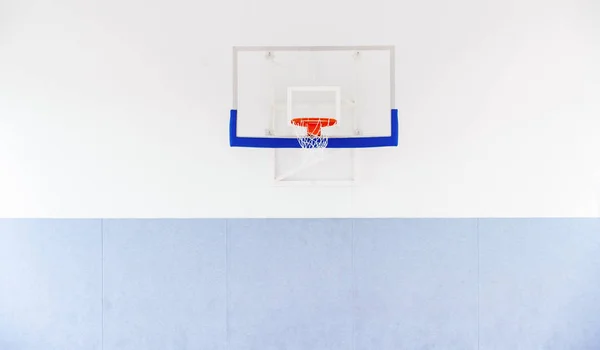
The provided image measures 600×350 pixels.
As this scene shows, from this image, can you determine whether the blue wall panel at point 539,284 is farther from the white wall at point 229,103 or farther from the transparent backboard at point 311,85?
the transparent backboard at point 311,85

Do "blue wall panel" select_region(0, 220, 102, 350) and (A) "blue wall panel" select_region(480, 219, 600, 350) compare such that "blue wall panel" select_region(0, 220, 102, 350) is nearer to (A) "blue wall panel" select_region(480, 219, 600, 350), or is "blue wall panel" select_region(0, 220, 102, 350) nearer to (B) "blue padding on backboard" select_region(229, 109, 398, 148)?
(B) "blue padding on backboard" select_region(229, 109, 398, 148)

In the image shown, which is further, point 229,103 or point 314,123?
point 229,103


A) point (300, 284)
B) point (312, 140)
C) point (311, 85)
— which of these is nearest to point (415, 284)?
point (300, 284)

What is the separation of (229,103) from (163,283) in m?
0.98

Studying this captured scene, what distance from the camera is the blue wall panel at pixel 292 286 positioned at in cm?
209

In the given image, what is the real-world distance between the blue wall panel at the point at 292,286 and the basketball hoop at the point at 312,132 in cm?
43

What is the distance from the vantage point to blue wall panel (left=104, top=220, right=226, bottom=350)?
6.86 feet

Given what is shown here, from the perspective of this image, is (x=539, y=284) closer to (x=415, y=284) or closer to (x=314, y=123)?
(x=415, y=284)

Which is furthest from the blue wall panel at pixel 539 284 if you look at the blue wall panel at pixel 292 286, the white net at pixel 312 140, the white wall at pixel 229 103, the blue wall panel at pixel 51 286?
the blue wall panel at pixel 51 286

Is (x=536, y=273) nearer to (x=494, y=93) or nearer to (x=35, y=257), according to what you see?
(x=494, y=93)

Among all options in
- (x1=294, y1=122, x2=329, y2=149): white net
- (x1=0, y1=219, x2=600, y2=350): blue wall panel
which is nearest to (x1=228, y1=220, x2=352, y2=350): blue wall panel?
(x1=0, y1=219, x2=600, y2=350): blue wall panel

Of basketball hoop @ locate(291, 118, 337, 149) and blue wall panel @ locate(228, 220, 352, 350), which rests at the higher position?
basketball hoop @ locate(291, 118, 337, 149)

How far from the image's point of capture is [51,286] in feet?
6.89

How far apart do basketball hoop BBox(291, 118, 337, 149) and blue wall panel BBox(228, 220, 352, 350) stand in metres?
0.43
